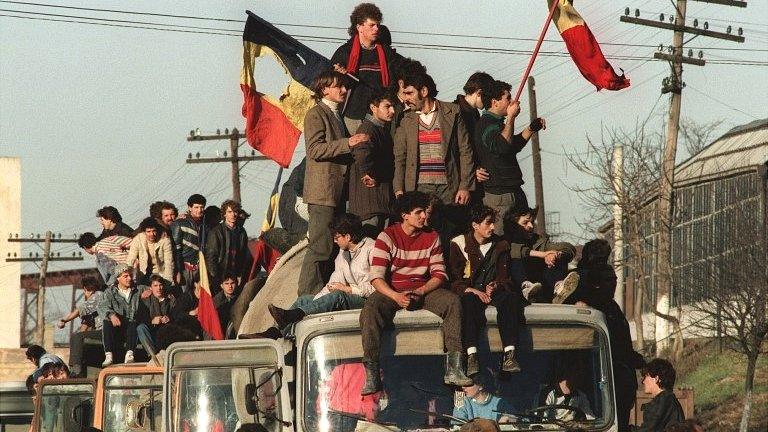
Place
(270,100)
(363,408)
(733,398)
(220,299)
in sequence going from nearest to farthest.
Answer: (363,408) < (220,299) < (270,100) < (733,398)

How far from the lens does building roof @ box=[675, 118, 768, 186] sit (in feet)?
157

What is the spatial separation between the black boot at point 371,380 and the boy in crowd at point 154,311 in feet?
16.5

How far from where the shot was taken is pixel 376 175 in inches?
529

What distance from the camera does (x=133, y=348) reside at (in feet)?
53.7

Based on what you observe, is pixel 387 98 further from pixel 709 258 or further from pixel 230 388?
pixel 709 258

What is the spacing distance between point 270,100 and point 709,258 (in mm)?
29439

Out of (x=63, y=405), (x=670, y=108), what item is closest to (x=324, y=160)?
(x=63, y=405)

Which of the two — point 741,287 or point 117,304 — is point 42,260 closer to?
point 741,287

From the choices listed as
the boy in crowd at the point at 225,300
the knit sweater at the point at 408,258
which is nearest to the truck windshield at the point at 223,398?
the knit sweater at the point at 408,258

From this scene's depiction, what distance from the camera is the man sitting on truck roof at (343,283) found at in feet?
39.9

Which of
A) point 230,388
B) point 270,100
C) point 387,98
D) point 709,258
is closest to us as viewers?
point 230,388

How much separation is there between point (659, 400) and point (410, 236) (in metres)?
2.24

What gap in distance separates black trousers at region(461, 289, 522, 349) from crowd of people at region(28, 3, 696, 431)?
0.4 inches

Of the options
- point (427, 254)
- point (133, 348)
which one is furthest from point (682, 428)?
point (133, 348)
